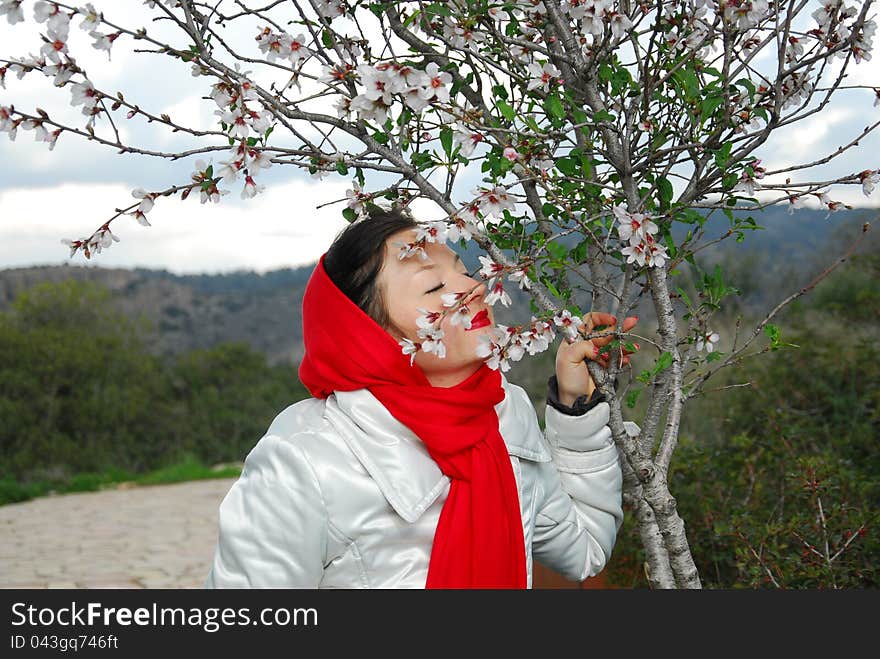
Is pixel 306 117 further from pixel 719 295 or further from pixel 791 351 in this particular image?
pixel 791 351

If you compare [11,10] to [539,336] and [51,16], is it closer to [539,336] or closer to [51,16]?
[51,16]

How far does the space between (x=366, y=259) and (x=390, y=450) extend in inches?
17.1

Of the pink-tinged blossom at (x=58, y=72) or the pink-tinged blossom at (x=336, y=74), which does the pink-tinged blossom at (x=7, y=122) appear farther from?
the pink-tinged blossom at (x=336, y=74)

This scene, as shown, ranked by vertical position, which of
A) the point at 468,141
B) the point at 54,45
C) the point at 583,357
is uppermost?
the point at 54,45

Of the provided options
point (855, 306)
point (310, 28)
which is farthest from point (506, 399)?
point (855, 306)

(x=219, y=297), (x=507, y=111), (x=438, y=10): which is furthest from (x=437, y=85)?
(x=219, y=297)

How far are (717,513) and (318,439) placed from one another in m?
2.15

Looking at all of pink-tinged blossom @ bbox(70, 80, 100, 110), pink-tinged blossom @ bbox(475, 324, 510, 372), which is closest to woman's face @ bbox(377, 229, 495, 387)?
pink-tinged blossom @ bbox(475, 324, 510, 372)

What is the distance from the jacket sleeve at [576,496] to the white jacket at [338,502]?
24 millimetres

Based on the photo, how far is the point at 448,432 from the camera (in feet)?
6.08

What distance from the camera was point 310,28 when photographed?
1896 millimetres

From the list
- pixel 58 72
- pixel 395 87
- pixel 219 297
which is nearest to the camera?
pixel 395 87

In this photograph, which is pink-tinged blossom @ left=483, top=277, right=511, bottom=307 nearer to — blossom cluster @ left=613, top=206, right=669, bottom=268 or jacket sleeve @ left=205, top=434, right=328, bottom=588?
blossom cluster @ left=613, top=206, right=669, bottom=268

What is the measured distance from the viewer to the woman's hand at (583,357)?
1.93 m
